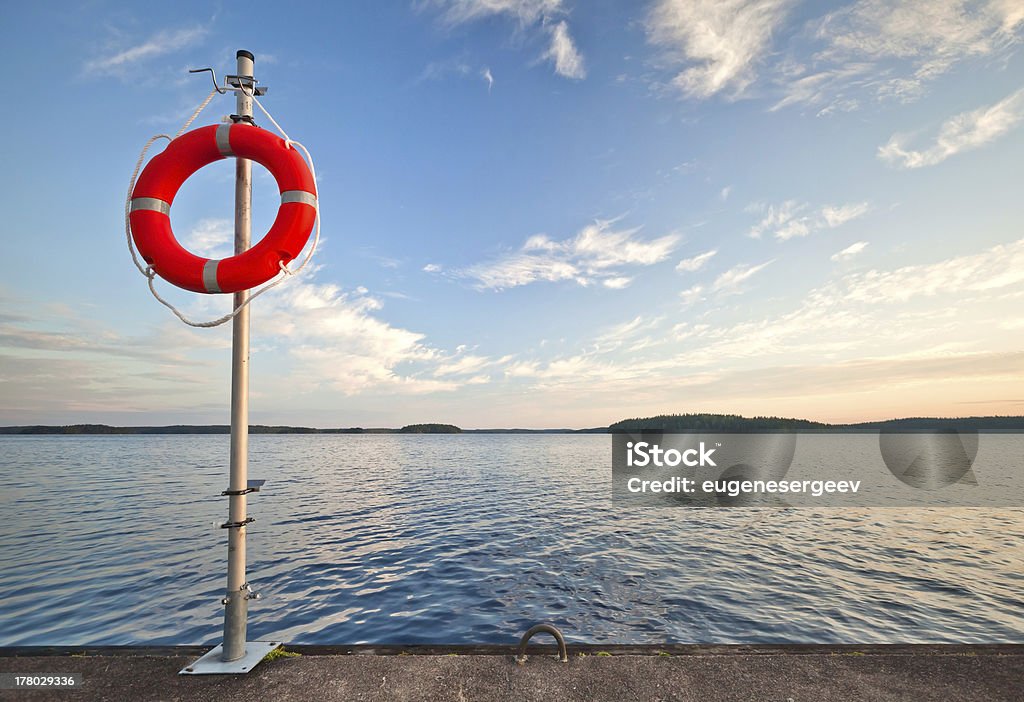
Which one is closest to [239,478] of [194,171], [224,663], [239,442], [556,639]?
[239,442]

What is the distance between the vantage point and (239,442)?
3.36m

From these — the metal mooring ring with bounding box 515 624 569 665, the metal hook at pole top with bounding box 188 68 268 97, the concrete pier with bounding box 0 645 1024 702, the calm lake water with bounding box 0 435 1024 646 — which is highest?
the metal hook at pole top with bounding box 188 68 268 97

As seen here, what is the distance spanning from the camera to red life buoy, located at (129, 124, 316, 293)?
335cm

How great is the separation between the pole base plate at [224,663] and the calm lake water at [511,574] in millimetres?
2962

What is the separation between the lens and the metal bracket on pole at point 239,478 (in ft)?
10.5

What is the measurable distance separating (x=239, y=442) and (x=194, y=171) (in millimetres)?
2026

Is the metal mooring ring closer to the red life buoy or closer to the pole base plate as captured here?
the pole base plate

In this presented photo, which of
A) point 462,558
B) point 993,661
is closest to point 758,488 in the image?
point 462,558

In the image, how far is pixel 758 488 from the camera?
2422 cm

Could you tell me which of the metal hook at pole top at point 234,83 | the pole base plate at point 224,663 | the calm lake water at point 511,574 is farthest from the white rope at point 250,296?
the calm lake water at point 511,574

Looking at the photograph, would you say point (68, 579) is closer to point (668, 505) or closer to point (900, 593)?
point (900, 593)

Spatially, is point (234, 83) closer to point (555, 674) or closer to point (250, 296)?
point (250, 296)

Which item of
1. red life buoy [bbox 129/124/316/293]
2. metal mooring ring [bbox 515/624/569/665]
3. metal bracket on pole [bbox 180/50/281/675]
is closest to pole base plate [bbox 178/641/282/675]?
metal bracket on pole [bbox 180/50/281/675]

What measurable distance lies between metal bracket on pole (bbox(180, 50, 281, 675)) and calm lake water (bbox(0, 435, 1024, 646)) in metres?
3.08
